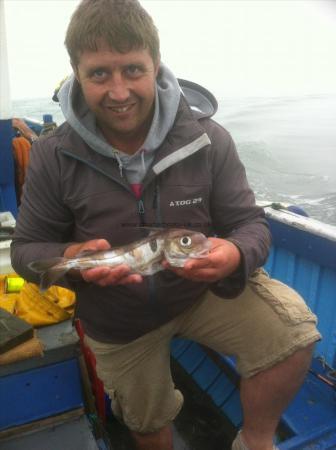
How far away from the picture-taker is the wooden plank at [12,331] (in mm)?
2334

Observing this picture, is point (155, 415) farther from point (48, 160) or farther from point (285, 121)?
point (285, 121)

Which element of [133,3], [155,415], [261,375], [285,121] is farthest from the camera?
[285,121]

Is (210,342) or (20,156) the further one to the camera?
(20,156)

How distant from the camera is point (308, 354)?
1.99 m

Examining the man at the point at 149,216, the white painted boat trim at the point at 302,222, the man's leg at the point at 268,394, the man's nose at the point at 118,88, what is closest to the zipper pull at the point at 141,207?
the man at the point at 149,216

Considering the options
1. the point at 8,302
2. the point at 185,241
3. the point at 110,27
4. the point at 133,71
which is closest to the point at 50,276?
the point at 185,241

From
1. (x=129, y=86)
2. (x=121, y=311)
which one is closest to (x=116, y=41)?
(x=129, y=86)

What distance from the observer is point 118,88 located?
1862 mm

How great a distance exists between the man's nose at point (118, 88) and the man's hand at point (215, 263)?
0.76m

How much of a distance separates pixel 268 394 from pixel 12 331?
4.69ft

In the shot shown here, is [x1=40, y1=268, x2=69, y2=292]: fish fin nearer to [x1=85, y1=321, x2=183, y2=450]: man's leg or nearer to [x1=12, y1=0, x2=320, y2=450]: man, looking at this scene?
[x1=12, y1=0, x2=320, y2=450]: man

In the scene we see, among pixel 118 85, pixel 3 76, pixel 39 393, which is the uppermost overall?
pixel 3 76

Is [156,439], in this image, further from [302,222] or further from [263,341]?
[302,222]

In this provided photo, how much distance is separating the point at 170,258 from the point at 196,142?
60 centimetres
